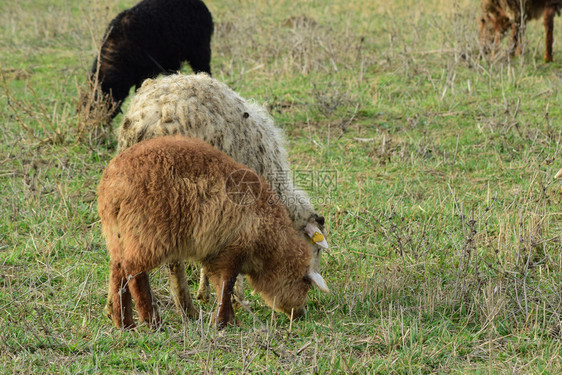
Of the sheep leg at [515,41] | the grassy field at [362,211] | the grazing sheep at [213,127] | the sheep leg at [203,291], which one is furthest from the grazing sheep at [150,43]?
the sheep leg at [515,41]

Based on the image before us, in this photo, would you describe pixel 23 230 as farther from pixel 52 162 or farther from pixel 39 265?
pixel 52 162

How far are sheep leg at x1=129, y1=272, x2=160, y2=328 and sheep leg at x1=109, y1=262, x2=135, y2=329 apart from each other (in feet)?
0.16

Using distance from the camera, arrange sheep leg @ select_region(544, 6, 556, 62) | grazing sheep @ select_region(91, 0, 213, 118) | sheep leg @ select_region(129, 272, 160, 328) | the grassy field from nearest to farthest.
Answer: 1. the grassy field
2. sheep leg @ select_region(129, 272, 160, 328)
3. grazing sheep @ select_region(91, 0, 213, 118)
4. sheep leg @ select_region(544, 6, 556, 62)

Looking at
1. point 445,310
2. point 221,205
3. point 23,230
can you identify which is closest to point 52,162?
point 23,230

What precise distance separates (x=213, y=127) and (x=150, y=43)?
3198 mm

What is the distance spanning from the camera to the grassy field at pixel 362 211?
371cm

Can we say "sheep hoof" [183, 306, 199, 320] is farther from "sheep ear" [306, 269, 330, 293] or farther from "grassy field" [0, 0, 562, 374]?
"sheep ear" [306, 269, 330, 293]

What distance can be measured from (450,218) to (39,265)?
128 inches

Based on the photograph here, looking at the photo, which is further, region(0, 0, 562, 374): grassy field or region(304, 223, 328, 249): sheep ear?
region(304, 223, 328, 249): sheep ear

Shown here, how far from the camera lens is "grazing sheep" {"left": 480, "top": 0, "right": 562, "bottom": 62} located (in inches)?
364

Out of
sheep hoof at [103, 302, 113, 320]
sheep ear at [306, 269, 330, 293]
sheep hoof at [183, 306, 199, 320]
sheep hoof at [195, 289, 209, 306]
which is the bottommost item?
sheep hoof at [195, 289, 209, 306]

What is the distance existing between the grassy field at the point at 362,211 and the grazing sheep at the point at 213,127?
49cm

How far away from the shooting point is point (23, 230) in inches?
217

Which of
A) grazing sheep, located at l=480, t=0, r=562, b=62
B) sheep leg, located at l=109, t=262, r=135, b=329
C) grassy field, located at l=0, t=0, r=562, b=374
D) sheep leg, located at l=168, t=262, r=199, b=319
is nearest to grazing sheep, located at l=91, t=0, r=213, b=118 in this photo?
grassy field, located at l=0, t=0, r=562, b=374
